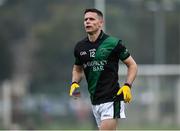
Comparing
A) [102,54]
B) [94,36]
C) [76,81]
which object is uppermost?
[94,36]

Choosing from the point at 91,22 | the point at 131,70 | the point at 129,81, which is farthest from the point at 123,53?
the point at 91,22

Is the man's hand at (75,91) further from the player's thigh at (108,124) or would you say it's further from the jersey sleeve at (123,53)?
the jersey sleeve at (123,53)

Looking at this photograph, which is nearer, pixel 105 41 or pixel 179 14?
pixel 105 41

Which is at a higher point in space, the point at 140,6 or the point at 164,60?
the point at 140,6

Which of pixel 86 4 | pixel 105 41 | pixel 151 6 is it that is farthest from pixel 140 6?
pixel 105 41

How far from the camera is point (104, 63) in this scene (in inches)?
393

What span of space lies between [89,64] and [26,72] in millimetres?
23220

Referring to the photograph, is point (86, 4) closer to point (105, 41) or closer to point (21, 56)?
point (21, 56)

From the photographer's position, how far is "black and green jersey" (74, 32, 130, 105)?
9992mm

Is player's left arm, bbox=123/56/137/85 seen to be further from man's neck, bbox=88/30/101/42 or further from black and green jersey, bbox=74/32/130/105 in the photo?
man's neck, bbox=88/30/101/42

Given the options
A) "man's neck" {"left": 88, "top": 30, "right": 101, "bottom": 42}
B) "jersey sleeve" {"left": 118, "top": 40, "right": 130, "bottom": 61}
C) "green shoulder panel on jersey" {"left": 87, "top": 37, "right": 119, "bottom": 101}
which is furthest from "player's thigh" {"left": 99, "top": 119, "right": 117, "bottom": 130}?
"man's neck" {"left": 88, "top": 30, "right": 101, "bottom": 42}

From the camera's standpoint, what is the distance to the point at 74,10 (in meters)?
33.2

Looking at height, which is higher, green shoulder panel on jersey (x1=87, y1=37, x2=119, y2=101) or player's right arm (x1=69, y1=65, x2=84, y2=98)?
green shoulder panel on jersey (x1=87, y1=37, x2=119, y2=101)

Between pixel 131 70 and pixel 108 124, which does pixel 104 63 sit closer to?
pixel 131 70
